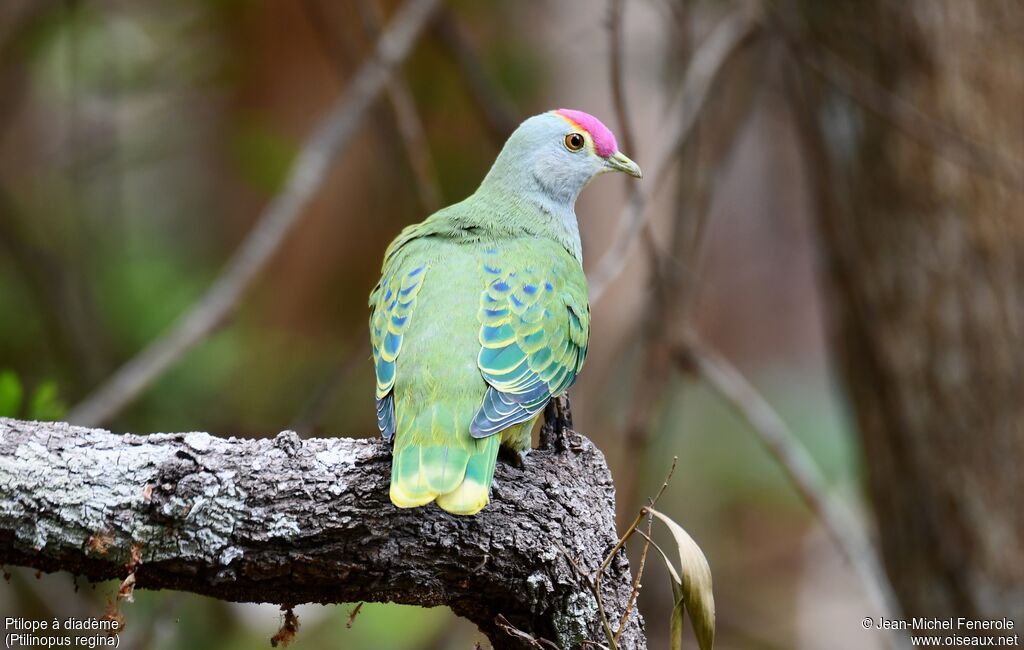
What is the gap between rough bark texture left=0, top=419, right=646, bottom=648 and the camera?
2361mm

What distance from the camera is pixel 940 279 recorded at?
5.31 m

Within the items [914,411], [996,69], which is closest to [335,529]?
[914,411]

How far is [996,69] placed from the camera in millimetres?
5332

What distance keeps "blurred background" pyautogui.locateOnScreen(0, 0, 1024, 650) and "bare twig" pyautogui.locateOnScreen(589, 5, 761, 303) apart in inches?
1.0

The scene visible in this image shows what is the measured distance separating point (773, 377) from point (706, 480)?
2.73 meters

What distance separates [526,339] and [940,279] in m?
3.00

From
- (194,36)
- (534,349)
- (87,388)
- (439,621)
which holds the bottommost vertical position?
(534,349)

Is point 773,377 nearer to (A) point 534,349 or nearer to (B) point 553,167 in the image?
(B) point 553,167

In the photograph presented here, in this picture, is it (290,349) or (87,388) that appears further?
(290,349)

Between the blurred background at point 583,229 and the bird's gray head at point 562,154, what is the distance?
56 centimetres

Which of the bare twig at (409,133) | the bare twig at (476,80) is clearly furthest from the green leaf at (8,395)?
the bare twig at (476,80)

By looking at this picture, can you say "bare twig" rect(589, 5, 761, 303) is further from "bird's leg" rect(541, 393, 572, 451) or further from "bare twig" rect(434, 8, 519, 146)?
"bird's leg" rect(541, 393, 572, 451)

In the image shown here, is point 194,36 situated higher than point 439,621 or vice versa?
point 194,36

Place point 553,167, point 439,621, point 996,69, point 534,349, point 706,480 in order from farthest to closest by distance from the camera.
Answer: point 706,480 → point 439,621 → point 996,69 → point 553,167 → point 534,349
